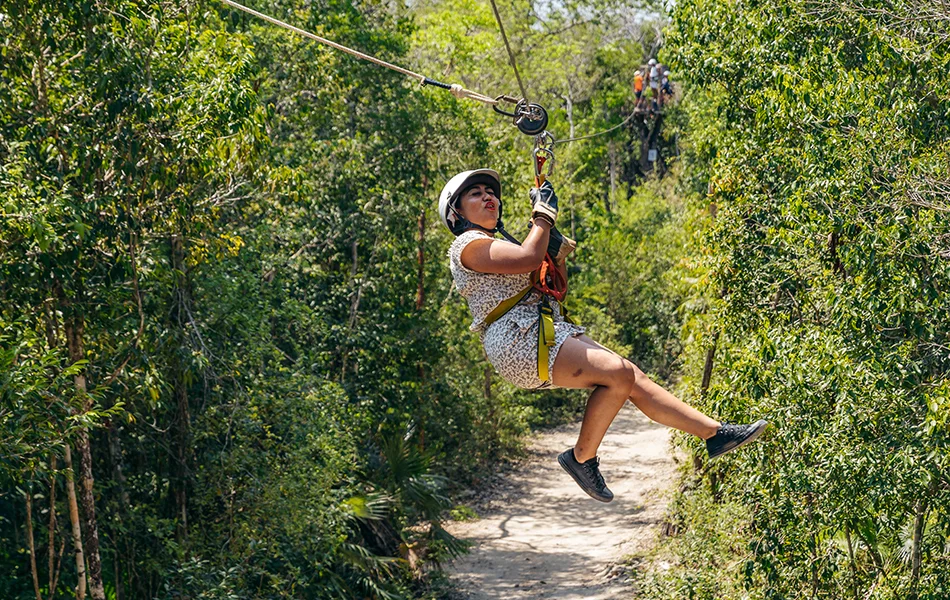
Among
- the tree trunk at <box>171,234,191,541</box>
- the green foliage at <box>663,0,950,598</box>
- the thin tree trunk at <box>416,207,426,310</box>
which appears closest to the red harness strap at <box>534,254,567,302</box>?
the green foliage at <box>663,0,950,598</box>

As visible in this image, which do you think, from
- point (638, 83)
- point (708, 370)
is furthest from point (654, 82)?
point (708, 370)

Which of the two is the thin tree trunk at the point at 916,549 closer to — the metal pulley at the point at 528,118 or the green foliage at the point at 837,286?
the green foliage at the point at 837,286

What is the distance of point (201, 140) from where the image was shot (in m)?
7.66

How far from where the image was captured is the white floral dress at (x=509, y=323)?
177 inches

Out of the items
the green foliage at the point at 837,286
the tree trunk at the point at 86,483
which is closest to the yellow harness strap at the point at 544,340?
the green foliage at the point at 837,286

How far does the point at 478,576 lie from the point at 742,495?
6967 millimetres

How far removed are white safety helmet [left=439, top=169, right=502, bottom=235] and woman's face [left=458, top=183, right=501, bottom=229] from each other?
2 cm

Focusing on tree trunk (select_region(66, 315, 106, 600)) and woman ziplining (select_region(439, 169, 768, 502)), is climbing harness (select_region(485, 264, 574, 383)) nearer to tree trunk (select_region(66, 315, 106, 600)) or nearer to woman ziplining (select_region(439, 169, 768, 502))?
woman ziplining (select_region(439, 169, 768, 502))

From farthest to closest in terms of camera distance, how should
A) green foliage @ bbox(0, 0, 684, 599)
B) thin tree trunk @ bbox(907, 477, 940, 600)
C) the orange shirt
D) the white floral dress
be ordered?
the orange shirt → green foliage @ bbox(0, 0, 684, 599) → thin tree trunk @ bbox(907, 477, 940, 600) → the white floral dress

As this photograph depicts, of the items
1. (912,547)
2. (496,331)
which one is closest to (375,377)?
(912,547)

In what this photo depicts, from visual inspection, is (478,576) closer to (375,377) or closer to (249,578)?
(375,377)

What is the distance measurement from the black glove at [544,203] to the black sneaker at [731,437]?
1.11 m

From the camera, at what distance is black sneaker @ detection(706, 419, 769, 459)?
4480 mm

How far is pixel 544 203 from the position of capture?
449cm
